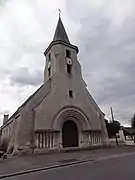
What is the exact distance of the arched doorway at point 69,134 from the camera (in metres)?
18.1

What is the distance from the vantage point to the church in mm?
16094

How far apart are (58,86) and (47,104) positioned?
2.94 meters

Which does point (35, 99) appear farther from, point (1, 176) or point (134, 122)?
point (134, 122)

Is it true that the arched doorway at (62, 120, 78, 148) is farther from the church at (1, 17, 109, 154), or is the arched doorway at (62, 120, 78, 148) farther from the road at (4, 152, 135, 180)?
the road at (4, 152, 135, 180)

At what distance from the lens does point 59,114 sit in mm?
18000

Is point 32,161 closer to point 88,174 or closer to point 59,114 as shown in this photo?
point 88,174

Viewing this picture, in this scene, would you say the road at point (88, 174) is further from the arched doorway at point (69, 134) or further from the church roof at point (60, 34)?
the church roof at point (60, 34)

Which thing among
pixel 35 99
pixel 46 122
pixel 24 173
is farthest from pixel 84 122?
pixel 24 173

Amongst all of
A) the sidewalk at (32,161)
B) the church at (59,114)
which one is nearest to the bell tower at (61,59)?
the church at (59,114)

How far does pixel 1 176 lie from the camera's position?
21.7ft

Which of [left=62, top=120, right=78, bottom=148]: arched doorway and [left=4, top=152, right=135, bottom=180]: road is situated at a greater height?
[left=62, top=120, right=78, bottom=148]: arched doorway

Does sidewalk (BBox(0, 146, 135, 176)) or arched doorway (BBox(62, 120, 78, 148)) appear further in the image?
arched doorway (BBox(62, 120, 78, 148))

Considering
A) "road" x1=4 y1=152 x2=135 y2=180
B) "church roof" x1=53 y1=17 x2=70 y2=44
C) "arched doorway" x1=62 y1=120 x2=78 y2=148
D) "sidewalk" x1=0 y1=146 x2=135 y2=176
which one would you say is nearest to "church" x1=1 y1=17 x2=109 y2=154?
"arched doorway" x1=62 y1=120 x2=78 y2=148

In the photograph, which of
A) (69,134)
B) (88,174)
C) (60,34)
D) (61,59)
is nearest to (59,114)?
(69,134)
